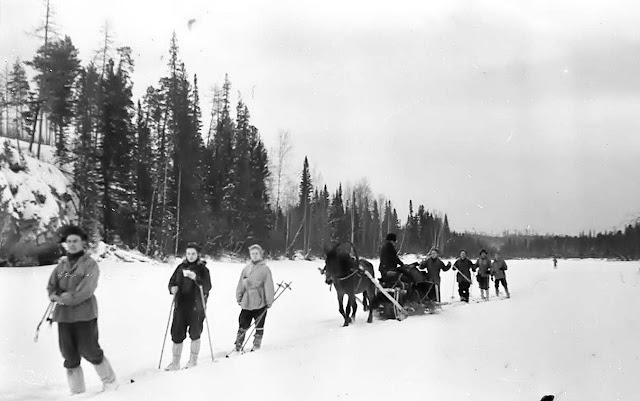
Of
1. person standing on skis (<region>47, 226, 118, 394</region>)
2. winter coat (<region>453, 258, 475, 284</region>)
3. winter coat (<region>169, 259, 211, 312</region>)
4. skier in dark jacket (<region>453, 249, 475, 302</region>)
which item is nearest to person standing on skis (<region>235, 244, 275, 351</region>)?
winter coat (<region>169, 259, 211, 312</region>)

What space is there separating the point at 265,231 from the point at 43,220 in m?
11.2

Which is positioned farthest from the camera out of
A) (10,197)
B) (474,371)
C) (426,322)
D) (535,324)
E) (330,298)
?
(330,298)

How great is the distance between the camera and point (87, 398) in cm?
570

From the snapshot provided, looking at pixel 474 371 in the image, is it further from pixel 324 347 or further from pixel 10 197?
pixel 10 197

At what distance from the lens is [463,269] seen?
1850 centimetres

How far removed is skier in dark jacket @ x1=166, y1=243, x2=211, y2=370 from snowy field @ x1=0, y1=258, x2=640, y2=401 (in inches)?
18.5

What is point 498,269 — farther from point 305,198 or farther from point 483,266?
point 305,198

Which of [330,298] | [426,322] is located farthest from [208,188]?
[426,322]

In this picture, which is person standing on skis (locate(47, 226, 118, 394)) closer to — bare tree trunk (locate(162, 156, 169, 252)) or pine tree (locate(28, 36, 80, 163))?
bare tree trunk (locate(162, 156, 169, 252))

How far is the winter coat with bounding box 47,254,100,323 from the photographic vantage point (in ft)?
20.0

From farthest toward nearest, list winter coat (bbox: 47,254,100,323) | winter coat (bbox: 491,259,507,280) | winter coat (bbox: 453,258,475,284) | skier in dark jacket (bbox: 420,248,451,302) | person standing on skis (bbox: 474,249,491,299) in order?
winter coat (bbox: 491,259,507,280)
person standing on skis (bbox: 474,249,491,299)
winter coat (bbox: 453,258,475,284)
skier in dark jacket (bbox: 420,248,451,302)
winter coat (bbox: 47,254,100,323)

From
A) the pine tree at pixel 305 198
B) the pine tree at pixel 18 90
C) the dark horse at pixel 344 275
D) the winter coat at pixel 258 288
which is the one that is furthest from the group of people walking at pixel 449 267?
the pine tree at pixel 18 90

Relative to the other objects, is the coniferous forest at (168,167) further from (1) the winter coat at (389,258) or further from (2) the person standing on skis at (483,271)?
(1) the winter coat at (389,258)

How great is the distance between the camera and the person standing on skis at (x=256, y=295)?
8812 mm
